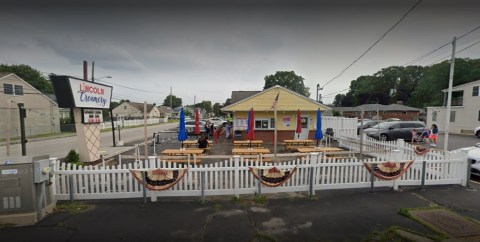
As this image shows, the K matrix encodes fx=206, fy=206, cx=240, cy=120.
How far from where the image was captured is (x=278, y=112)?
16281 mm

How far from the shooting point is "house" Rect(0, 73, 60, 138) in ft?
75.4

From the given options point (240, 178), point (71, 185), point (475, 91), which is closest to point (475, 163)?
point (240, 178)

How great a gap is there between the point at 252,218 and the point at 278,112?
12.6 m

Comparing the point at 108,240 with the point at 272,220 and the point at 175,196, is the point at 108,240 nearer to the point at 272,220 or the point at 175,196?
the point at 175,196

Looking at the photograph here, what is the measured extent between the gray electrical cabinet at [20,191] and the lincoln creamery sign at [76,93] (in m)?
5.29

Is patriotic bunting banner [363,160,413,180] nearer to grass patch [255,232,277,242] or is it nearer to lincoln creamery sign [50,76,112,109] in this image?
grass patch [255,232,277,242]

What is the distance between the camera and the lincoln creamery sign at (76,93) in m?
8.42

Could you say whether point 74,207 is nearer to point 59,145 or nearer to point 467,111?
point 59,145

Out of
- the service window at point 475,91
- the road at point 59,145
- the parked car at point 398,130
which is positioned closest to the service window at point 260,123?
the parked car at point 398,130

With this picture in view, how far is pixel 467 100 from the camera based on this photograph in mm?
23984

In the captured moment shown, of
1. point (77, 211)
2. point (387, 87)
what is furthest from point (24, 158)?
point (387, 87)

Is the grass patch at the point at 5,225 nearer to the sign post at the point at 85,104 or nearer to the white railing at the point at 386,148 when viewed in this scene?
the sign post at the point at 85,104

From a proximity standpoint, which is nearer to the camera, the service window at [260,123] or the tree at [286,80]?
the service window at [260,123]

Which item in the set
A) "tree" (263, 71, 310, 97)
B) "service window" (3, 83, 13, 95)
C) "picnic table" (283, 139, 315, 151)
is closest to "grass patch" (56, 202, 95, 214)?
"picnic table" (283, 139, 315, 151)
